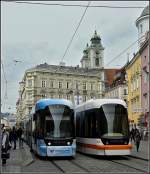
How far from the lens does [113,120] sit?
23.7 meters

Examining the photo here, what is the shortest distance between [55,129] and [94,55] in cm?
11518

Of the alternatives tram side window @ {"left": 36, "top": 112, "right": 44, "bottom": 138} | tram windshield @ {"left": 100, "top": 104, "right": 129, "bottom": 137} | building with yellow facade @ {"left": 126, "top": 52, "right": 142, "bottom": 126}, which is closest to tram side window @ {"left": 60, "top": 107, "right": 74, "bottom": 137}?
tram side window @ {"left": 36, "top": 112, "right": 44, "bottom": 138}

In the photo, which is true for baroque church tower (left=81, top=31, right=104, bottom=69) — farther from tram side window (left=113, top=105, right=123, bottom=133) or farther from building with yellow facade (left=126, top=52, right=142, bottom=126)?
tram side window (left=113, top=105, right=123, bottom=133)

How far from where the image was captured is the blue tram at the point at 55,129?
2308 centimetres

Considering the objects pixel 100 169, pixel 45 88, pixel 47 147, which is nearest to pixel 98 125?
pixel 47 147

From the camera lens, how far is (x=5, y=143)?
18531mm

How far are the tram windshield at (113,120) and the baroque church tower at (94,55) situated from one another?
111593mm

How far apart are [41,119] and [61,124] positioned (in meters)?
1.00

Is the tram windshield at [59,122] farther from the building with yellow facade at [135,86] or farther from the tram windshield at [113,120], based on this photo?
the building with yellow facade at [135,86]

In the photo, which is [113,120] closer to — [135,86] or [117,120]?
[117,120]

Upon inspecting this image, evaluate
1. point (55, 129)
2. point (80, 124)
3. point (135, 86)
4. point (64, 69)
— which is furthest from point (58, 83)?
point (55, 129)

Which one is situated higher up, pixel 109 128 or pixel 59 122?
pixel 59 122

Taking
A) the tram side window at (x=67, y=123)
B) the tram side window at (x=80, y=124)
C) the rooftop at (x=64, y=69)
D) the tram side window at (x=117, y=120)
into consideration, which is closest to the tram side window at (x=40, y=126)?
the tram side window at (x=67, y=123)

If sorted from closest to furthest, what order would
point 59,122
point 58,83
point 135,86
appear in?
point 59,122, point 135,86, point 58,83
